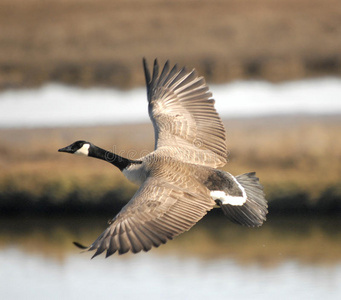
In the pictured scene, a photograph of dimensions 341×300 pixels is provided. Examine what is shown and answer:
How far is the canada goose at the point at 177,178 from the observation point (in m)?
5.49

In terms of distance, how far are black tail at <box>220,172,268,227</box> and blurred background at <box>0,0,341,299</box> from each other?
910 mm

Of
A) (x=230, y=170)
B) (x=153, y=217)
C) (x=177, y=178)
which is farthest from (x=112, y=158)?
(x=230, y=170)

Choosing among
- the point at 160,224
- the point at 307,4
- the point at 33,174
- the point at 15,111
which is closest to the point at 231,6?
the point at 307,4

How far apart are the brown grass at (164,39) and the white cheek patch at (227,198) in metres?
7.04

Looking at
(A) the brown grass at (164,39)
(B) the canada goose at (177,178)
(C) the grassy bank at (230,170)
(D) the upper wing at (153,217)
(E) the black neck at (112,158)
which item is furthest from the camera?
(A) the brown grass at (164,39)

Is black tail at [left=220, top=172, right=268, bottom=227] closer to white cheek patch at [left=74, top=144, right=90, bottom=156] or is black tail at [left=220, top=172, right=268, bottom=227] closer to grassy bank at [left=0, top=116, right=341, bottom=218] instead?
white cheek patch at [left=74, top=144, right=90, bottom=156]

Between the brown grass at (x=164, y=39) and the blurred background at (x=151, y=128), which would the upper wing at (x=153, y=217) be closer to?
the blurred background at (x=151, y=128)

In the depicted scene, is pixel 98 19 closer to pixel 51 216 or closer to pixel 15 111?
pixel 15 111

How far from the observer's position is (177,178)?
239 inches

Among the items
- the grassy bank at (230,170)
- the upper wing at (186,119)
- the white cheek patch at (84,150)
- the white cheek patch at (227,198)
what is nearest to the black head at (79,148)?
the white cheek patch at (84,150)

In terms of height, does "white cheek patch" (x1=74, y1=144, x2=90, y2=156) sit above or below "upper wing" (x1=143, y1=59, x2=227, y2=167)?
below

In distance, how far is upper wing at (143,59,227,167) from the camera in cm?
684

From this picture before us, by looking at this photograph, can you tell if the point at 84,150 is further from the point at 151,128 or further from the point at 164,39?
the point at 164,39

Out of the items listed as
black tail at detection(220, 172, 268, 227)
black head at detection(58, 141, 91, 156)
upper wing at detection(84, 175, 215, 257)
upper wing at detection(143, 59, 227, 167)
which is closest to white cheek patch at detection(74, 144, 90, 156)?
black head at detection(58, 141, 91, 156)
